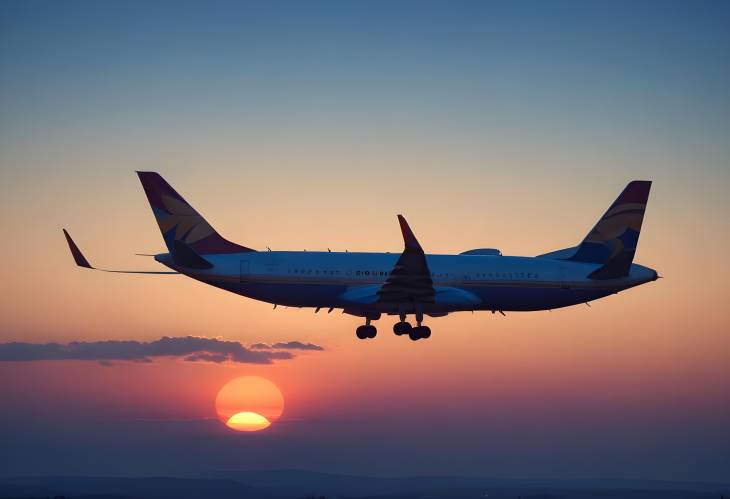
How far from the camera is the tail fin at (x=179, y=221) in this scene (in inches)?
2621

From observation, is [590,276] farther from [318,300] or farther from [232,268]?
[232,268]

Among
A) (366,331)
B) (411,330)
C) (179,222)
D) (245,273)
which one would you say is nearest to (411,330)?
(411,330)

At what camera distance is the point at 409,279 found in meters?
60.8

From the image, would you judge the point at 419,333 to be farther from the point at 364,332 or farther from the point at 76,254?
the point at 76,254

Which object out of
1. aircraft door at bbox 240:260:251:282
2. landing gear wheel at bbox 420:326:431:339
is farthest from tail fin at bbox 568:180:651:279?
aircraft door at bbox 240:260:251:282

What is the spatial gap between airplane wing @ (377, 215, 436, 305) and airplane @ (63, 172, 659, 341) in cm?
6

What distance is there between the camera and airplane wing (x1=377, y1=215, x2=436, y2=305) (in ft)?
194

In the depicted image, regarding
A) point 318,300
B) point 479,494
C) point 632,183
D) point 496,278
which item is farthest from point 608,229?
point 479,494

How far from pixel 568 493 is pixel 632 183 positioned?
80.0m

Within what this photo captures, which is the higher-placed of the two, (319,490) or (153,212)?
(153,212)

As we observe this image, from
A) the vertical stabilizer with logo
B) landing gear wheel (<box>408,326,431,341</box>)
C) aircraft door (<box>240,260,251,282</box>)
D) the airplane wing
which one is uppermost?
the vertical stabilizer with logo

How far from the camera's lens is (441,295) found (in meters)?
64.5

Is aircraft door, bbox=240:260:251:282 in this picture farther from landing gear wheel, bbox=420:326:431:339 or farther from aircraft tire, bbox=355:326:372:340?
landing gear wheel, bbox=420:326:431:339

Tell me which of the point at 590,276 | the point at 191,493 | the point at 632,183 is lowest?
the point at 191,493
